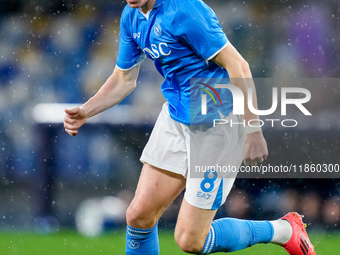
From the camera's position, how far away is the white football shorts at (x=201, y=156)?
10.3 feet

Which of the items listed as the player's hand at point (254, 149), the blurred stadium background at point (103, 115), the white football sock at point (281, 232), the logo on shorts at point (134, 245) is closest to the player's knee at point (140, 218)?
the logo on shorts at point (134, 245)

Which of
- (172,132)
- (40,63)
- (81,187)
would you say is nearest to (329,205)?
(81,187)

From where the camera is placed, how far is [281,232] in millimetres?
3553

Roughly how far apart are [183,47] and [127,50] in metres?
0.46

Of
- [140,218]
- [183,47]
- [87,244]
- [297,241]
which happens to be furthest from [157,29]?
[87,244]

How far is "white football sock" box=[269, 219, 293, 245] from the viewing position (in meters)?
3.54

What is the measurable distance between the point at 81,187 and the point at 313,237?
6.64ft

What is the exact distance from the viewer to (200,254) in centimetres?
330

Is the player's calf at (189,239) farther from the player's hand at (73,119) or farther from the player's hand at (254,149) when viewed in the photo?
the player's hand at (73,119)

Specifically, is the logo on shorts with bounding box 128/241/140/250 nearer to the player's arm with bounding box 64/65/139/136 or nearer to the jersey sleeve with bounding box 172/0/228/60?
the player's arm with bounding box 64/65/139/136

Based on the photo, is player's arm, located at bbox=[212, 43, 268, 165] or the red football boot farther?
the red football boot

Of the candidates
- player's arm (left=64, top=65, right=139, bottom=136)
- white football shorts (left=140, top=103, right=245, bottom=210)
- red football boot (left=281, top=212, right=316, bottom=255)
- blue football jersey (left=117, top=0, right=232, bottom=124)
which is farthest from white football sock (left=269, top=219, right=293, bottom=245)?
player's arm (left=64, top=65, right=139, bottom=136)

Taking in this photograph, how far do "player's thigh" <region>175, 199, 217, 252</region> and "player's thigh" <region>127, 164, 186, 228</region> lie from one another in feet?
0.36

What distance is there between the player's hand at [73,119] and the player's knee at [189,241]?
750mm
